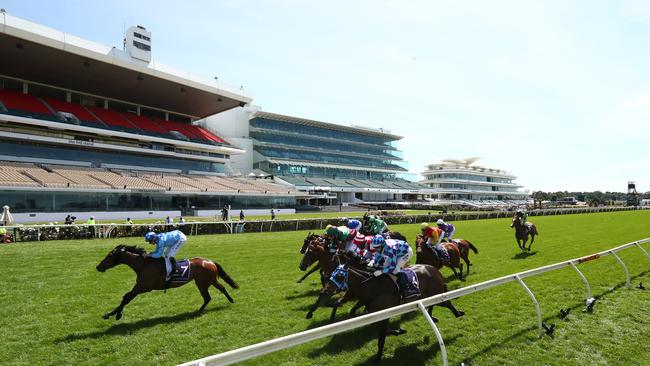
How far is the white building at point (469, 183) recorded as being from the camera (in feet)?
305

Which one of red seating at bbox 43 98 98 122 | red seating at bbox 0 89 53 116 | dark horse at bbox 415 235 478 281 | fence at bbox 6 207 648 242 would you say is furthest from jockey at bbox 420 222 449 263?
red seating at bbox 43 98 98 122

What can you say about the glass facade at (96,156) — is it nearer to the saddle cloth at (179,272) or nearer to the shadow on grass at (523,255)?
the saddle cloth at (179,272)

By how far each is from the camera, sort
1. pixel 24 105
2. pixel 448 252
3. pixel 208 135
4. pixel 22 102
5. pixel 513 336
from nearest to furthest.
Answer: pixel 513 336, pixel 448 252, pixel 24 105, pixel 22 102, pixel 208 135

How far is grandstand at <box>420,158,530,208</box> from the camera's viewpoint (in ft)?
304

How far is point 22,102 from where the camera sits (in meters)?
35.3

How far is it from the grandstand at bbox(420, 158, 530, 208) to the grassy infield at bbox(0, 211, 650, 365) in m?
79.6

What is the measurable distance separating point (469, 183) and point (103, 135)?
80412mm

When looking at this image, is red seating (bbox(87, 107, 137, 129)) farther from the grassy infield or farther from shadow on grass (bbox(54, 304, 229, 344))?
shadow on grass (bbox(54, 304, 229, 344))

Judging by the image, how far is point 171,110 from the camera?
4981 centimetres

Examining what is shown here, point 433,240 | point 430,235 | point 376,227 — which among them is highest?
point 376,227

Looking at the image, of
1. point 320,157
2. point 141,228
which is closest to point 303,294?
point 141,228

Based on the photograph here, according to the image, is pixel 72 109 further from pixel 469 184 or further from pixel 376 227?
pixel 469 184

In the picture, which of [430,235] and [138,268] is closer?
[138,268]

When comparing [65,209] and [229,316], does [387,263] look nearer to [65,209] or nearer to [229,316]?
[229,316]
